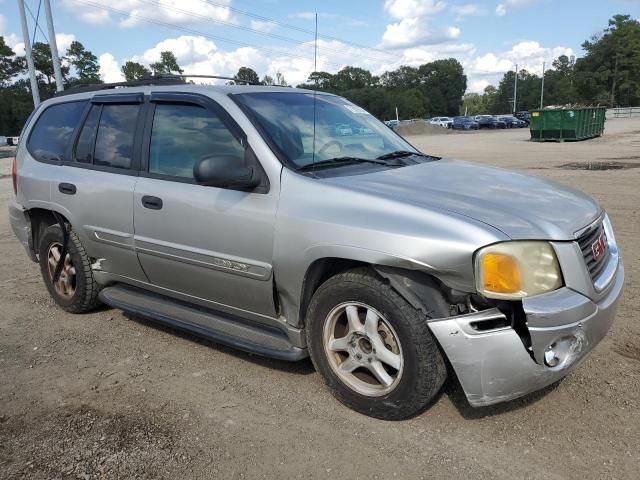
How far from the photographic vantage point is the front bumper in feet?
8.70

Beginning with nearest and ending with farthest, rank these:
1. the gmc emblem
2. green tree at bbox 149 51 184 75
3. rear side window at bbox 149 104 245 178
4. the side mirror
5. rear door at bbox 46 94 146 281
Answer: the gmc emblem → the side mirror → rear side window at bbox 149 104 245 178 → rear door at bbox 46 94 146 281 → green tree at bbox 149 51 184 75

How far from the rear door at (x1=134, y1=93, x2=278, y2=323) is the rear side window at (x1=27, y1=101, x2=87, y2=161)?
3.57 feet

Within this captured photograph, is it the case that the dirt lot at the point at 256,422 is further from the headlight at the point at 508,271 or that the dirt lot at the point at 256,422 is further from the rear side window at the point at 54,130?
the rear side window at the point at 54,130

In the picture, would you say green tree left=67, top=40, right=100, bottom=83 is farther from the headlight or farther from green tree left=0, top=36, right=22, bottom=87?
the headlight

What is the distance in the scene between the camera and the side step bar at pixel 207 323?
3412mm

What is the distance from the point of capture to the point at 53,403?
346cm

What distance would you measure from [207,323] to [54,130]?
2.44 meters

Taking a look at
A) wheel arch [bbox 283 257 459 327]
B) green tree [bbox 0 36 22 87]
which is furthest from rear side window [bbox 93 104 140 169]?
green tree [bbox 0 36 22 87]

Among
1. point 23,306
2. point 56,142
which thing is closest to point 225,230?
point 56,142

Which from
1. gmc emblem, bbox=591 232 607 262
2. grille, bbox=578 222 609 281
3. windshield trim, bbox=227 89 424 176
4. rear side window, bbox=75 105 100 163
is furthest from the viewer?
rear side window, bbox=75 105 100 163

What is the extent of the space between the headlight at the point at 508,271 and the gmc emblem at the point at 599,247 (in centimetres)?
56

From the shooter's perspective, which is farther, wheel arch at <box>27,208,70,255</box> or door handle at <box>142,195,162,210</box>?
wheel arch at <box>27,208,70,255</box>

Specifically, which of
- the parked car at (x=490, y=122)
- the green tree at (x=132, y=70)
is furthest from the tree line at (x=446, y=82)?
the parked car at (x=490, y=122)

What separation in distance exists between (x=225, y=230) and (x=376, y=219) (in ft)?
3.36
